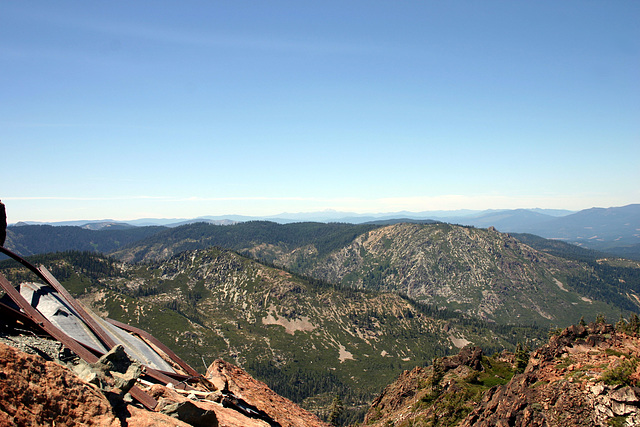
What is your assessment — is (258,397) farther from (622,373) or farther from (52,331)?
(622,373)

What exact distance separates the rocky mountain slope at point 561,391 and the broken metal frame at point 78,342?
29611 millimetres

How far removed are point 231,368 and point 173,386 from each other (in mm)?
12589

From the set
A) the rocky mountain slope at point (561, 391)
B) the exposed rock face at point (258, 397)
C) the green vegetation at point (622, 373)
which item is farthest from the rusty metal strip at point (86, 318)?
the green vegetation at point (622, 373)

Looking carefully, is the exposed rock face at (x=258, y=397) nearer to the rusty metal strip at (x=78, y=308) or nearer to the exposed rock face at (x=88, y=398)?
the exposed rock face at (x=88, y=398)

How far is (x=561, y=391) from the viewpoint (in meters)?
31.7

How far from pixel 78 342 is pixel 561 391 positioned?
3756cm

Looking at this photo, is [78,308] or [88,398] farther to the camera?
[78,308]

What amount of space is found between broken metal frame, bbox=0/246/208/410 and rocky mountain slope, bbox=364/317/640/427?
29611 mm

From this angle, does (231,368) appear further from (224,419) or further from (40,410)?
(40,410)

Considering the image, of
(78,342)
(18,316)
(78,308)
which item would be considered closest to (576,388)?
(78,342)

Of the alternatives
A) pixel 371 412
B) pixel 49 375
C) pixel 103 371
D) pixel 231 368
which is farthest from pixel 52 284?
pixel 371 412

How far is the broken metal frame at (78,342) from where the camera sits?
51.0 feet

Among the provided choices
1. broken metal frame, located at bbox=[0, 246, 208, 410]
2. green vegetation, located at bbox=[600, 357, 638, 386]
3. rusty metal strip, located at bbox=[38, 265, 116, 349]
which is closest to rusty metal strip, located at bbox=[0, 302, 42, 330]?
broken metal frame, located at bbox=[0, 246, 208, 410]

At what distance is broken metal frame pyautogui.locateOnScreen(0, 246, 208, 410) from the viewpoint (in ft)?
51.0
